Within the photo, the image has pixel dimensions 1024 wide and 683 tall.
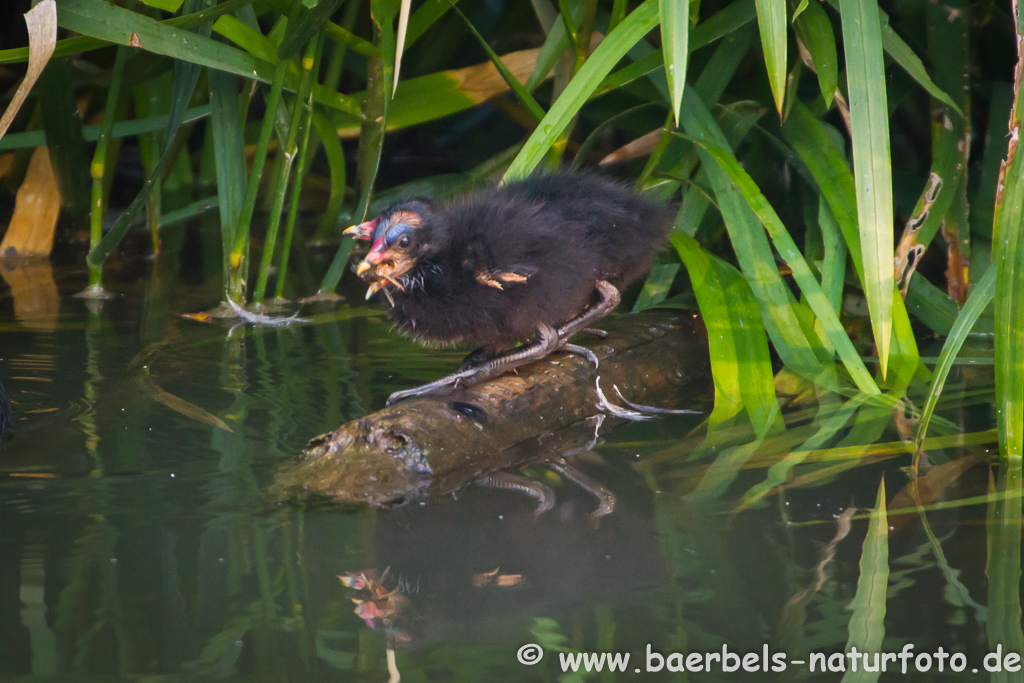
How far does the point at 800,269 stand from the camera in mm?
2621

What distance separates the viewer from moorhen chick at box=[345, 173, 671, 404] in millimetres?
2219

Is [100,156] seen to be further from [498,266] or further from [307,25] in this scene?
[498,266]

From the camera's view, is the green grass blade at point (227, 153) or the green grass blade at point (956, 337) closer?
the green grass blade at point (956, 337)

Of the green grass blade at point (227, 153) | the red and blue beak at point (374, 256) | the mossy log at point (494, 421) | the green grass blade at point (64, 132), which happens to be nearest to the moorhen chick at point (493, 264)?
the red and blue beak at point (374, 256)

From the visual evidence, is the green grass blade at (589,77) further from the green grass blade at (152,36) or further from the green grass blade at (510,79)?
the green grass blade at (152,36)

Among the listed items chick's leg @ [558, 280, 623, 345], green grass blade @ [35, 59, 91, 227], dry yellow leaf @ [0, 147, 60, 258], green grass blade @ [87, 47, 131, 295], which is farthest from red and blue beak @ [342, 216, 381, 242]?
dry yellow leaf @ [0, 147, 60, 258]

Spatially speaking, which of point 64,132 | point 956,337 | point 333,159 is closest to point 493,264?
point 956,337

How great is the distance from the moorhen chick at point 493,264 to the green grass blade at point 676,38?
1.70ft

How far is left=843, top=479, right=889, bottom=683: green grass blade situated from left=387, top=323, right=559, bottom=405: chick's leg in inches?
33.8

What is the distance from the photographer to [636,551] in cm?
177

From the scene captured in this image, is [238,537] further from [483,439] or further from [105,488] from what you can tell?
[483,439]

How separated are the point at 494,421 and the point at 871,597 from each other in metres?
0.88

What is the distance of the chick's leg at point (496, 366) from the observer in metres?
2.31

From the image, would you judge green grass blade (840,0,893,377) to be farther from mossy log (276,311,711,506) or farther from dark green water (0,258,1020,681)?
mossy log (276,311,711,506)
